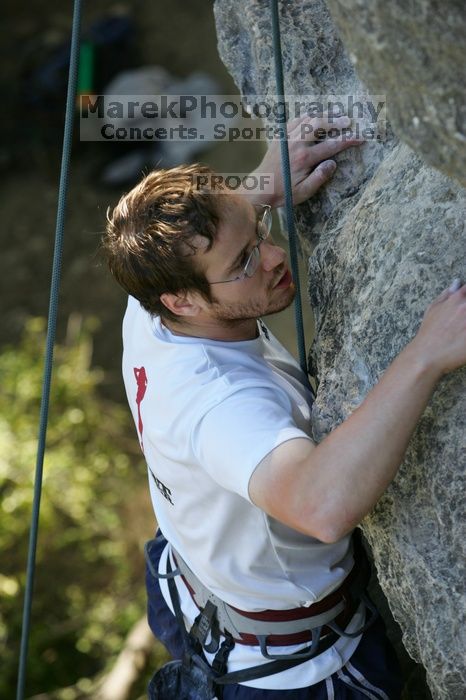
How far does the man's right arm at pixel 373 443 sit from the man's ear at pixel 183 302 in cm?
42

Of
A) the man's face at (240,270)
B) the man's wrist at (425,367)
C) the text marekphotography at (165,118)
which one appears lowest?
the man's wrist at (425,367)

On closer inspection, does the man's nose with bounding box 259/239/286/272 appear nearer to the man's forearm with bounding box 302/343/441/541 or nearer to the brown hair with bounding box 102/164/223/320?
the brown hair with bounding box 102/164/223/320

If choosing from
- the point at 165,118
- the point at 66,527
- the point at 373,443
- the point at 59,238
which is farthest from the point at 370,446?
the point at 165,118

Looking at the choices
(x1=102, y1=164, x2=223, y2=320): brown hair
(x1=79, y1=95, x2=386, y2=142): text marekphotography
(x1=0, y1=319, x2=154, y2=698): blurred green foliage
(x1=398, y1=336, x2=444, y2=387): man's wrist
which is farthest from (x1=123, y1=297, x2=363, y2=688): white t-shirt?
(x1=79, y1=95, x2=386, y2=142): text marekphotography

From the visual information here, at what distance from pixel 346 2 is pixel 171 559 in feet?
4.25

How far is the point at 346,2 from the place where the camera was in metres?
1.20

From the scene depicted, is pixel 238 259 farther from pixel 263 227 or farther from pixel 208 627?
pixel 208 627

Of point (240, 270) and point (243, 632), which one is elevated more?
point (240, 270)

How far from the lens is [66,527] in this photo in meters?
4.42

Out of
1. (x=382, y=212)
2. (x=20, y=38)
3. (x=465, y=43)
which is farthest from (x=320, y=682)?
(x=20, y=38)

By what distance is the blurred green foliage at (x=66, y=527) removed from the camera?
158 inches

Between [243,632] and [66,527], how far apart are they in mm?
2745

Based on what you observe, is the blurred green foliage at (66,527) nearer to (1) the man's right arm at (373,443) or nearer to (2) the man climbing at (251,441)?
(2) the man climbing at (251,441)

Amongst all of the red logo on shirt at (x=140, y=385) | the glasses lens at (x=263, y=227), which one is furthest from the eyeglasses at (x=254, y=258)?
the red logo on shirt at (x=140, y=385)
